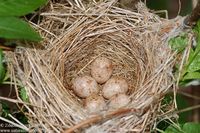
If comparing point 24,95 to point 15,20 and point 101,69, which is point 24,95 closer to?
point 15,20

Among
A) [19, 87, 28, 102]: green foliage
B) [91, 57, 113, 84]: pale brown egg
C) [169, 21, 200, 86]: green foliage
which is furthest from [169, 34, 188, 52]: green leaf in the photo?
[19, 87, 28, 102]: green foliage

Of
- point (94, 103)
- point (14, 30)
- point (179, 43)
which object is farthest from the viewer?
point (94, 103)

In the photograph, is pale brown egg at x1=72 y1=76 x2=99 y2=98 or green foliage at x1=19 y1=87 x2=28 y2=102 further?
pale brown egg at x1=72 y1=76 x2=99 y2=98

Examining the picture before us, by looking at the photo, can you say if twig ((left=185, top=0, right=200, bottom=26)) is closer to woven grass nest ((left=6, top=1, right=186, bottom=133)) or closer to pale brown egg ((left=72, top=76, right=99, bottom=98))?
woven grass nest ((left=6, top=1, right=186, bottom=133))

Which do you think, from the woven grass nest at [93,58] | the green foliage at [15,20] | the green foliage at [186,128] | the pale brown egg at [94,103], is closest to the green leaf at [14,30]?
the green foliage at [15,20]

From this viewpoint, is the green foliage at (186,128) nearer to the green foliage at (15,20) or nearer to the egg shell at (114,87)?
the egg shell at (114,87)

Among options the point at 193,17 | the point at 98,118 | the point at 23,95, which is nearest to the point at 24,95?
the point at 23,95
